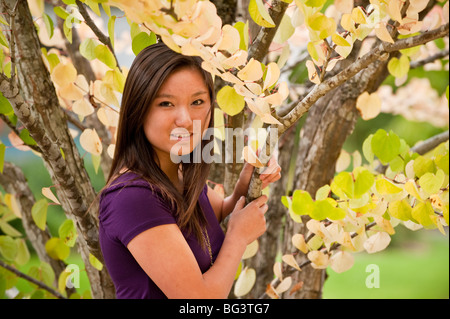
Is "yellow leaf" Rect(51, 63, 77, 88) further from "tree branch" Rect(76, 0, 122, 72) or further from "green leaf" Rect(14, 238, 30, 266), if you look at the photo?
"green leaf" Rect(14, 238, 30, 266)

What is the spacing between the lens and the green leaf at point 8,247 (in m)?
1.06

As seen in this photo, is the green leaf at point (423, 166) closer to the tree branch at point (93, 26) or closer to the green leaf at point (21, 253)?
the tree branch at point (93, 26)

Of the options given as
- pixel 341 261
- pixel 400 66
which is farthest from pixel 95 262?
pixel 400 66

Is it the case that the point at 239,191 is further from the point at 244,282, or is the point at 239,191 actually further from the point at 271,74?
the point at 271,74

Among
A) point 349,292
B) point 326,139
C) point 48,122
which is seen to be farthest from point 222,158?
point 349,292

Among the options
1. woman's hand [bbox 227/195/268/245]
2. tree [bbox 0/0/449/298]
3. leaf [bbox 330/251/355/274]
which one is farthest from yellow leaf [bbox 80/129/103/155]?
leaf [bbox 330/251/355/274]

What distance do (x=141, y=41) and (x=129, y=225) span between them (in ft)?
1.07

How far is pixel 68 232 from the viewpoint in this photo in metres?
1.01

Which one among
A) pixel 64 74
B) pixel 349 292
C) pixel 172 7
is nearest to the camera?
pixel 172 7

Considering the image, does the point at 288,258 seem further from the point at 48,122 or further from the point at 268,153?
the point at 48,122

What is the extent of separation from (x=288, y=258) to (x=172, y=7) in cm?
60

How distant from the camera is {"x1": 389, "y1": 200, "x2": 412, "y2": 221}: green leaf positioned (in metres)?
0.81

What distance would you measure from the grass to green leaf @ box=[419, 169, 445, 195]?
2195 millimetres
